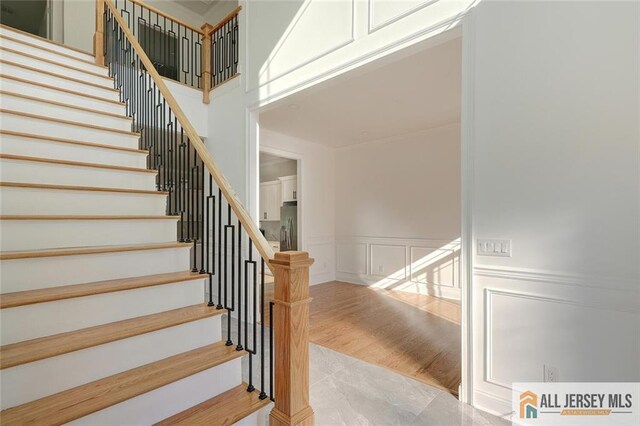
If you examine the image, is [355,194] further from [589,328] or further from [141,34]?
[141,34]

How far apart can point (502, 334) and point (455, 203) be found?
321 centimetres

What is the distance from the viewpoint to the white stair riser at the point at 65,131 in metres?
2.33

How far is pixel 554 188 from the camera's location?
68.1 inches

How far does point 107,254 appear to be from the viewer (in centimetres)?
187

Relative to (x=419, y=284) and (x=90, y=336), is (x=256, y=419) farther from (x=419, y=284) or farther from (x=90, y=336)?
(x=419, y=284)

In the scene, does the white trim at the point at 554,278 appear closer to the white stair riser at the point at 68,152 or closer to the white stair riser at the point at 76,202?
the white stair riser at the point at 76,202

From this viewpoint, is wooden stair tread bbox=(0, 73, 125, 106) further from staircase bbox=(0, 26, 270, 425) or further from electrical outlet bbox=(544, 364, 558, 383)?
electrical outlet bbox=(544, 364, 558, 383)

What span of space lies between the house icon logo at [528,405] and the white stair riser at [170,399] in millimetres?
1736

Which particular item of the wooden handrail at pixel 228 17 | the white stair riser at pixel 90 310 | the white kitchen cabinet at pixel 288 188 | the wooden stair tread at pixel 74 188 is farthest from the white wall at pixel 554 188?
the white kitchen cabinet at pixel 288 188

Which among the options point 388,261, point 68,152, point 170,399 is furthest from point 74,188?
point 388,261

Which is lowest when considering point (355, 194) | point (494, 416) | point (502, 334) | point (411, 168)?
point (494, 416)

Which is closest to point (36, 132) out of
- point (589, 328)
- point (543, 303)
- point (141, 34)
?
point (543, 303)

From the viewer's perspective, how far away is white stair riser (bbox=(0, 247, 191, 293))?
158cm

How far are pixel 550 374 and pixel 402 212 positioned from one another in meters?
3.79
